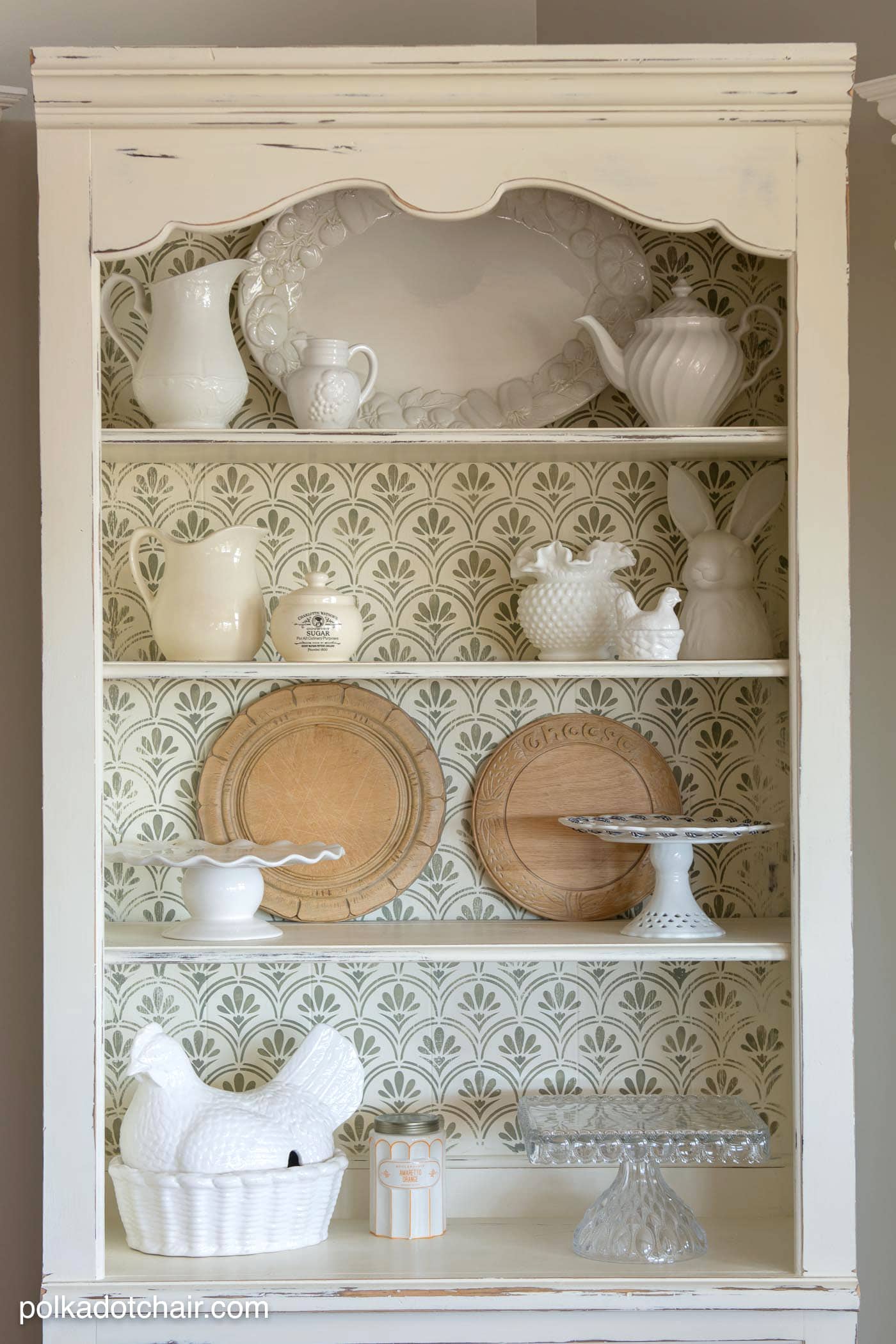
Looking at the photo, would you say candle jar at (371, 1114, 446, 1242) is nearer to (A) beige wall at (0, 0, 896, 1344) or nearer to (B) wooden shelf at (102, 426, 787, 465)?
(A) beige wall at (0, 0, 896, 1344)

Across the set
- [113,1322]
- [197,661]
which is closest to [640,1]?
[197,661]

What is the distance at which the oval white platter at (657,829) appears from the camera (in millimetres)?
1956

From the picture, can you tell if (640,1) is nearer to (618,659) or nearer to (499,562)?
(499,562)

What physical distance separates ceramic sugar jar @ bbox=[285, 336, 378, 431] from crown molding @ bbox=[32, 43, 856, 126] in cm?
32

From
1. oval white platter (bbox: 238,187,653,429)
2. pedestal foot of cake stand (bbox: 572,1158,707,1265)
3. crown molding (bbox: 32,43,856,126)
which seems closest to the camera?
crown molding (bbox: 32,43,856,126)

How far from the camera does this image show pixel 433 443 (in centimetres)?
193

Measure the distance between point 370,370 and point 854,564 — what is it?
0.87 meters

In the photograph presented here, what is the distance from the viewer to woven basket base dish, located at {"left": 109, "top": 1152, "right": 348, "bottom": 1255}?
1898mm

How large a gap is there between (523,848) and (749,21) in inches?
59.6

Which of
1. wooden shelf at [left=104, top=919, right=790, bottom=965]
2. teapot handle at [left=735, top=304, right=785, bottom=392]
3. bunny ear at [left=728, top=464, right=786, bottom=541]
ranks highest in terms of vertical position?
teapot handle at [left=735, top=304, right=785, bottom=392]

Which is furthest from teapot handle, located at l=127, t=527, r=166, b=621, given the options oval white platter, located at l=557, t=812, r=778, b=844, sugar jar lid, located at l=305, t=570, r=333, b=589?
oval white platter, located at l=557, t=812, r=778, b=844

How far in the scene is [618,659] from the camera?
1979mm

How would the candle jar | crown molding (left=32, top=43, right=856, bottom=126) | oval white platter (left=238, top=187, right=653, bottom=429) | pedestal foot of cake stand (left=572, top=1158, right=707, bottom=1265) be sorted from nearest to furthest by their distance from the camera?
crown molding (left=32, top=43, right=856, bottom=126), pedestal foot of cake stand (left=572, top=1158, right=707, bottom=1265), the candle jar, oval white platter (left=238, top=187, right=653, bottom=429)

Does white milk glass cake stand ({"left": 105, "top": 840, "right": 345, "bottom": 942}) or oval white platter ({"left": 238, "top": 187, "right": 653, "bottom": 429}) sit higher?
oval white platter ({"left": 238, "top": 187, "right": 653, "bottom": 429})
